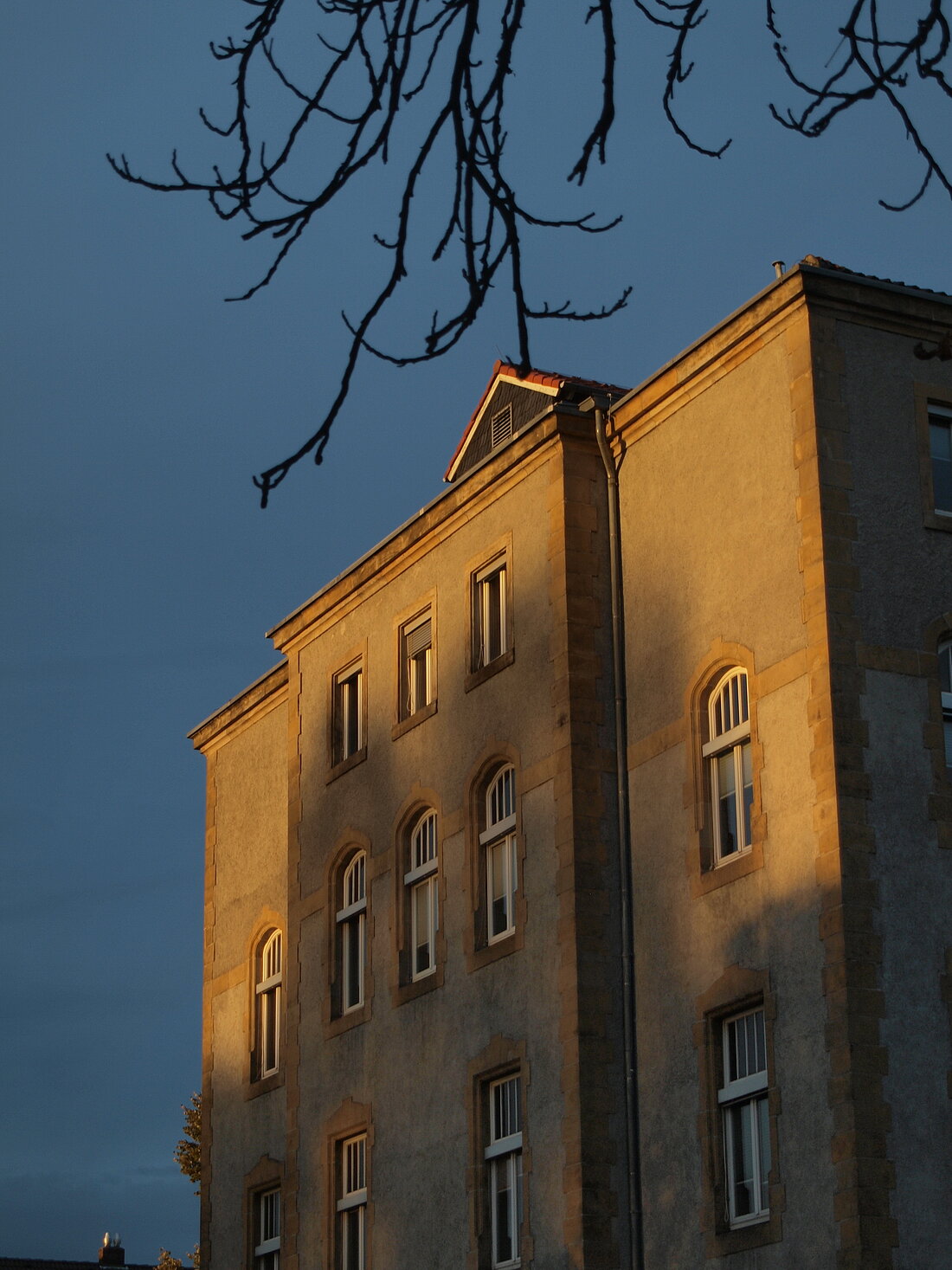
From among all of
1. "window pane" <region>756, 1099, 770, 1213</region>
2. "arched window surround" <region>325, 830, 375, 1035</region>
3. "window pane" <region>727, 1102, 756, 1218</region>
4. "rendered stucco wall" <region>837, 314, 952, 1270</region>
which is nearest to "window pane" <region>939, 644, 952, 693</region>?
"rendered stucco wall" <region>837, 314, 952, 1270</region>

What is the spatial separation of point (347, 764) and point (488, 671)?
3937 mm

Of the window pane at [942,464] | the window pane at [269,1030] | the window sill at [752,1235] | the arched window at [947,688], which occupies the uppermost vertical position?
the window pane at [942,464]

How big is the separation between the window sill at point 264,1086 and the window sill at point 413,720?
5721 mm

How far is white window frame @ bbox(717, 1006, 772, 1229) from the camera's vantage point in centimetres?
2228

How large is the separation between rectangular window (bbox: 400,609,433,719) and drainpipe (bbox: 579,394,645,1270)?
3.75m

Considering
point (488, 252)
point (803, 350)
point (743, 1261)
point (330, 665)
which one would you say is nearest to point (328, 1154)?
point (330, 665)

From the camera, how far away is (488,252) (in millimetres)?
6402

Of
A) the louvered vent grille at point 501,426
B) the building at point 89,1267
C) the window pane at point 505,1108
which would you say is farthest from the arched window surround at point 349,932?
the building at point 89,1267

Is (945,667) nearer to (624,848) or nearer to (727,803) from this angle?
(727,803)

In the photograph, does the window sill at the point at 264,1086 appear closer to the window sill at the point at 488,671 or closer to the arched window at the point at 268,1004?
the arched window at the point at 268,1004

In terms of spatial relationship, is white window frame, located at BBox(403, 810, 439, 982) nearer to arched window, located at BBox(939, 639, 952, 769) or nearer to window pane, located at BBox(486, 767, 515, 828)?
window pane, located at BBox(486, 767, 515, 828)

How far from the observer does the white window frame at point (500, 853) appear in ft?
88.0

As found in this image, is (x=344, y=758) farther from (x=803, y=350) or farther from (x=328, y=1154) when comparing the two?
(x=803, y=350)

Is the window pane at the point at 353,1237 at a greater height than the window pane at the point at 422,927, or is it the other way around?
the window pane at the point at 422,927
